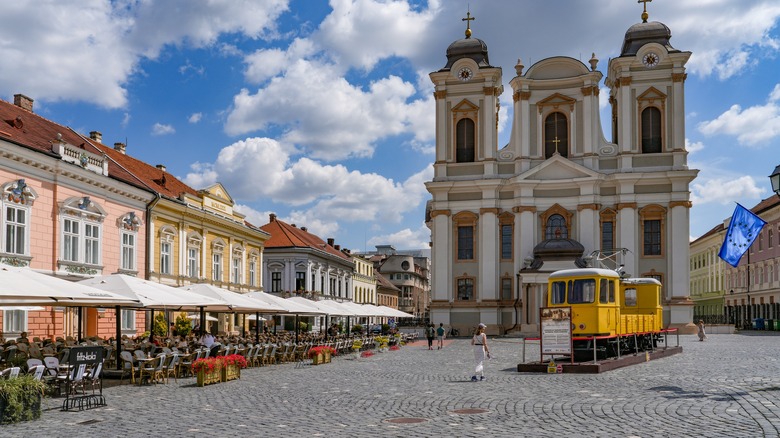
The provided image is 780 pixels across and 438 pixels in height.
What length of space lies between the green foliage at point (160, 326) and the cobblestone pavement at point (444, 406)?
14386mm

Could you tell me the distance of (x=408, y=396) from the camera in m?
16.1

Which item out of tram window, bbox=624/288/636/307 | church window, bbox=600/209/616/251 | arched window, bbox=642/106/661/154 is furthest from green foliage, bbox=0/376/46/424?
arched window, bbox=642/106/661/154

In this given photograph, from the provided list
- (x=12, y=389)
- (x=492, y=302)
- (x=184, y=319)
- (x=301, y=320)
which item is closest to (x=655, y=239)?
(x=492, y=302)

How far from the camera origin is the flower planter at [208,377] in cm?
1848

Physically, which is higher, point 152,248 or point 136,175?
point 136,175

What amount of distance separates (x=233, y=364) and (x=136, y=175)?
868 inches

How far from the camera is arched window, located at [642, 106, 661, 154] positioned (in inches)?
2249

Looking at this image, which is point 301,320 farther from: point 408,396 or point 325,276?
point 408,396

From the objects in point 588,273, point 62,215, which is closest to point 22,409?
point 588,273

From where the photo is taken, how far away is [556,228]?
58.1 meters

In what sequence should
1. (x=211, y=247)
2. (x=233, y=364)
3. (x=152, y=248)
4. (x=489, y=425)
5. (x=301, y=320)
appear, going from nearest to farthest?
1. (x=489, y=425)
2. (x=233, y=364)
3. (x=152, y=248)
4. (x=211, y=247)
5. (x=301, y=320)

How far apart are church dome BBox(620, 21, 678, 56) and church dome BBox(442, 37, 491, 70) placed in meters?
10.0

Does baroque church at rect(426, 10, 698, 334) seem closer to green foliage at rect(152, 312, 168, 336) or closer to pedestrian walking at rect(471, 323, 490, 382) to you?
green foliage at rect(152, 312, 168, 336)

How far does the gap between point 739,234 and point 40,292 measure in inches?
625
